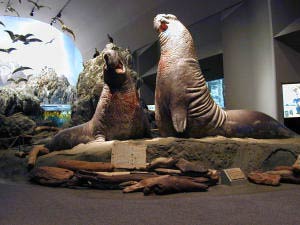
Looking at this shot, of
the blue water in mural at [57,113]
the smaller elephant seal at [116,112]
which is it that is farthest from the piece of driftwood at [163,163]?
the blue water in mural at [57,113]

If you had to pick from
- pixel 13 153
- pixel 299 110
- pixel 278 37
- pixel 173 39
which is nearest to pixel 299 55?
pixel 278 37

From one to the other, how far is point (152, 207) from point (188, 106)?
217 cm

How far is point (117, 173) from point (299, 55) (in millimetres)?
3982

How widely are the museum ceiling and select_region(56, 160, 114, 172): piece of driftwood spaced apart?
A: 3.98 m

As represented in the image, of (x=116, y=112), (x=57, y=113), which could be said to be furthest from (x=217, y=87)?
(x=57, y=113)

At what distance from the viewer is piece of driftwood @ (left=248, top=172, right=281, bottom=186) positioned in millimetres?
3482

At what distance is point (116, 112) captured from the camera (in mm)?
4793

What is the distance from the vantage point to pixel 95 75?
8117 millimetres

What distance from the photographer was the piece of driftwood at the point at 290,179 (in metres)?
3.56

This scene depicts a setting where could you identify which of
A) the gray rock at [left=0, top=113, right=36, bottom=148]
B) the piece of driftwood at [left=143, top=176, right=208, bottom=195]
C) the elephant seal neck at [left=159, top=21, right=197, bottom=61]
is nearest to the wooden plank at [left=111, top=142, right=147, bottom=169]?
the piece of driftwood at [left=143, top=176, right=208, bottom=195]

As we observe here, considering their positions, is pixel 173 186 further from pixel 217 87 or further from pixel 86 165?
pixel 217 87

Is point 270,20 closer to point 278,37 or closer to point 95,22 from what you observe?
point 278,37

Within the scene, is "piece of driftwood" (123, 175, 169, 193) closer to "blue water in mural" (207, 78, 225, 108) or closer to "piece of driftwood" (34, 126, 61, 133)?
"blue water in mural" (207, 78, 225, 108)

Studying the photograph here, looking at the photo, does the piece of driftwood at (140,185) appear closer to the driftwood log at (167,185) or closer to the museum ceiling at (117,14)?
the driftwood log at (167,185)
